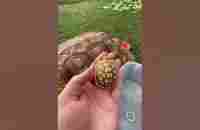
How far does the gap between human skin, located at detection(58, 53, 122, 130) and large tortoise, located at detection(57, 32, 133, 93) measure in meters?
0.04

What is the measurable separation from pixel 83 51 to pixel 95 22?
13cm

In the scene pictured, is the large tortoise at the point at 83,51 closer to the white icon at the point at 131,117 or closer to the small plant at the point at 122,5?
the small plant at the point at 122,5

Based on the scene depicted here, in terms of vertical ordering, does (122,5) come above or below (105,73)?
above

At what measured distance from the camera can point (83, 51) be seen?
1936mm

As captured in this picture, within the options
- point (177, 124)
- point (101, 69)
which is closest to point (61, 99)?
point (101, 69)

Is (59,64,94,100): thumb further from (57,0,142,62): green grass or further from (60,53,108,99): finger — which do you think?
(57,0,142,62): green grass

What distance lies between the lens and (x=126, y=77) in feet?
6.46

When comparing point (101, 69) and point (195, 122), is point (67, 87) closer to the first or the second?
point (101, 69)

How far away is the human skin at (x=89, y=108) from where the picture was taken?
1947 millimetres

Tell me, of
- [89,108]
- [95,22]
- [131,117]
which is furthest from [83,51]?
[131,117]

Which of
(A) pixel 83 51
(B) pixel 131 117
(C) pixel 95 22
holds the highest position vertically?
(C) pixel 95 22

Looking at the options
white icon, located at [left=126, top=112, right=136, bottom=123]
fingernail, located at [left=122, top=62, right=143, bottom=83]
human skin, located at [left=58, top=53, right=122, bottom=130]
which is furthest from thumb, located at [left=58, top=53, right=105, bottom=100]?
white icon, located at [left=126, top=112, right=136, bottom=123]

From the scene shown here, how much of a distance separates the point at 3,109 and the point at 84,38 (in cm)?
45

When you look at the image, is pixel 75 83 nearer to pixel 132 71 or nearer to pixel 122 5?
pixel 132 71
